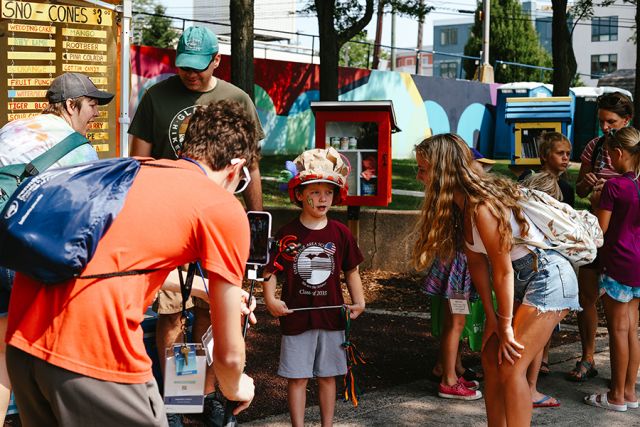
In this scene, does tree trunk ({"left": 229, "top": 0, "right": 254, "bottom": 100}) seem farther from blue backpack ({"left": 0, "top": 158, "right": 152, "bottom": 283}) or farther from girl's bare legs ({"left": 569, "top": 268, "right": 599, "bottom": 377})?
blue backpack ({"left": 0, "top": 158, "right": 152, "bottom": 283})

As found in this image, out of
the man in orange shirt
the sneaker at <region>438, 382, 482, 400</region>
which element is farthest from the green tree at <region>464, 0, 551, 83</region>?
the man in orange shirt

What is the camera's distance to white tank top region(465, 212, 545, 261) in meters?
4.31

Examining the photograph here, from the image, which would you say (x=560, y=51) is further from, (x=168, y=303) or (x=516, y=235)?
(x=168, y=303)

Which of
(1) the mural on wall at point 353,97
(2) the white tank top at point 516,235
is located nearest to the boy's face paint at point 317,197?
(2) the white tank top at point 516,235

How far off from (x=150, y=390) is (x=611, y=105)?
472 cm

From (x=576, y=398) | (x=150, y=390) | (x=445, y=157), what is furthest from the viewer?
(x=576, y=398)

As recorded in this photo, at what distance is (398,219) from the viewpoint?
9.06 m

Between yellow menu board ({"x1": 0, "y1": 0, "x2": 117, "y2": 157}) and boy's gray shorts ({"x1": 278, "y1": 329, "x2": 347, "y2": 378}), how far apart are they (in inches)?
112

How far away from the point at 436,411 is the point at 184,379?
2664 millimetres

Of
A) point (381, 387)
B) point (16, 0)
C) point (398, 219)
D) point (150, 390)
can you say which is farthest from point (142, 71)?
point (150, 390)

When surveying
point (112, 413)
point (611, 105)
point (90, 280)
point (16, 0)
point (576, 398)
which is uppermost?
point (16, 0)

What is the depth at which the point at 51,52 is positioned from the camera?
657 centimetres

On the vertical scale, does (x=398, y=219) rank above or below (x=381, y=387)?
above

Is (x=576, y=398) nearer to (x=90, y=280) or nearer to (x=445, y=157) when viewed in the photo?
(x=445, y=157)
